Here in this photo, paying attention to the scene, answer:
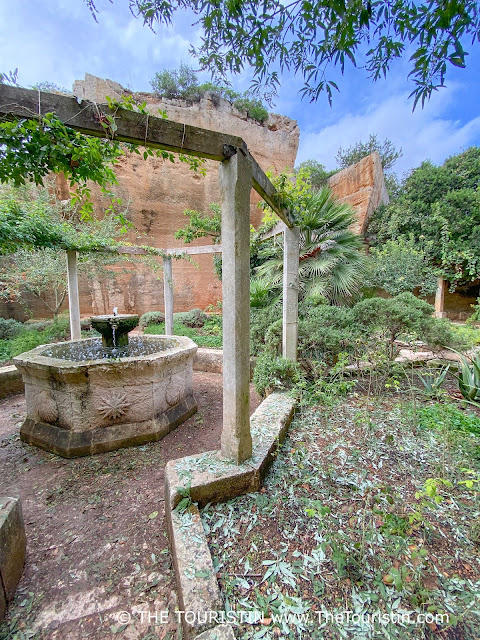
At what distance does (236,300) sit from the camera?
5.61 ft

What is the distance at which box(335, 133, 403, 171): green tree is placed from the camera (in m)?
15.4

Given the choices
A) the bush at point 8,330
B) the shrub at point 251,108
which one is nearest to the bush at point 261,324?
the bush at point 8,330

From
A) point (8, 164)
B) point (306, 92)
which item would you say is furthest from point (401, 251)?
point (8, 164)

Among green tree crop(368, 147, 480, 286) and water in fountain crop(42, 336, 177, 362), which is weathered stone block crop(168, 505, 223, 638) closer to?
water in fountain crop(42, 336, 177, 362)

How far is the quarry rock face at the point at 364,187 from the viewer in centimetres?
1017

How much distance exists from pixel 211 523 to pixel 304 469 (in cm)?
79

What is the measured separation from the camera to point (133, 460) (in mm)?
2488

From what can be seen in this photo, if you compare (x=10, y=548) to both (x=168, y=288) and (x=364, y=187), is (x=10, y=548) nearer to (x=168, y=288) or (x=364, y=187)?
(x=168, y=288)

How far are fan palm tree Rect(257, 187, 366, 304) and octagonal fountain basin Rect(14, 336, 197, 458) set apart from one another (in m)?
3.08

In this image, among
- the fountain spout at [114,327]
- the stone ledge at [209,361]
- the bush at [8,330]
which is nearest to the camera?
the fountain spout at [114,327]

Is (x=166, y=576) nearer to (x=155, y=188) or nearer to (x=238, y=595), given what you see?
(x=238, y=595)

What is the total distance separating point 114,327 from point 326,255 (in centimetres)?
407

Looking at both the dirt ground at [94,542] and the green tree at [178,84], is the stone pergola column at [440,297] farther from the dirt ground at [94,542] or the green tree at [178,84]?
the green tree at [178,84]

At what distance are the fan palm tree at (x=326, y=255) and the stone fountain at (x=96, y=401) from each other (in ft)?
10.0
